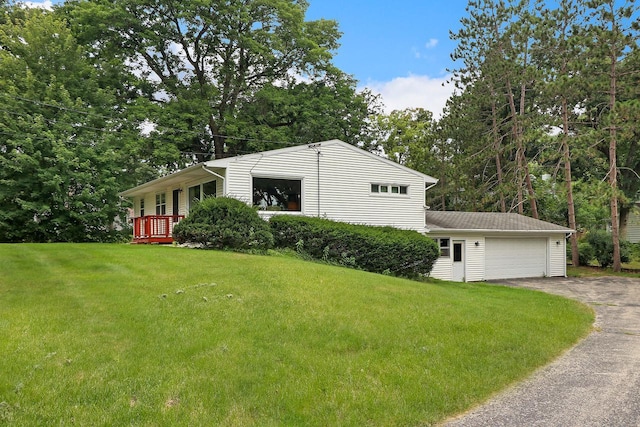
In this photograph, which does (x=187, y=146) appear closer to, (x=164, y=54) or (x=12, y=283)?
(x=164, y=54)

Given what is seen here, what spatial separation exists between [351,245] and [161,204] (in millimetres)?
11106

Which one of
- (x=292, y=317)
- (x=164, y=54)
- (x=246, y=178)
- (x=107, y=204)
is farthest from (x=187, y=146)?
(x=292, y=317)

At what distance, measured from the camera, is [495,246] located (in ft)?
67.3

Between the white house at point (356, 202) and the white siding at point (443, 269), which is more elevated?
the white house at point (356, 202)

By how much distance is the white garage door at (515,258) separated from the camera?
20359 mm

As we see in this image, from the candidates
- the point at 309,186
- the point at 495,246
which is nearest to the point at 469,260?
the point at 495,246

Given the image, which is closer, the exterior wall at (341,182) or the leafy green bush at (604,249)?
the exterior wall at (341,182)

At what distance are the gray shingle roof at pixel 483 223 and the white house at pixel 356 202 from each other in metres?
0.05

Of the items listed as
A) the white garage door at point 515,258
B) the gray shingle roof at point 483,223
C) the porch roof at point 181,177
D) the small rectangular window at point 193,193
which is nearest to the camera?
the porch roof at point 181,177

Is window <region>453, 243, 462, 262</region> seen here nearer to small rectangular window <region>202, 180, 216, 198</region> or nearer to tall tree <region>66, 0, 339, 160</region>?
small rectangular window <region>202, 180, 216, 198</region>

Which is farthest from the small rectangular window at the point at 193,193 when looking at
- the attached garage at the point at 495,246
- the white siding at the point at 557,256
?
the white siding at the point at 557,256

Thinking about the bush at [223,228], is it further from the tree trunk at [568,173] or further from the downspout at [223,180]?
the tree trunk at [568,173]

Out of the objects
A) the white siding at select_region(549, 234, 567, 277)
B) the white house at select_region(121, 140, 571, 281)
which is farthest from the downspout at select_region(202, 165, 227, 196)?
the white siding at select_region(549, 234, 567, 277)

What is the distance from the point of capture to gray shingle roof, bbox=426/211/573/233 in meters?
19.7
